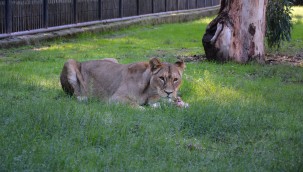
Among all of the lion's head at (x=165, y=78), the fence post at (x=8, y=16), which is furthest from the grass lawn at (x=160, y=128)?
the fence post at (x=8, y=16)

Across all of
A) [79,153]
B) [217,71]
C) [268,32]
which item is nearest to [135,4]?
[268,32]

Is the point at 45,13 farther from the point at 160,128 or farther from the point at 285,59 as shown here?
the point at 160,128

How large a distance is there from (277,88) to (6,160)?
23.4 ft

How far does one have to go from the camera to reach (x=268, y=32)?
1880 cm

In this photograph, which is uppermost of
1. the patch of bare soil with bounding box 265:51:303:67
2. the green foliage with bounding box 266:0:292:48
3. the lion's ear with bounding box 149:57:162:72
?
the green foliage with bounding box 266:0:292:48

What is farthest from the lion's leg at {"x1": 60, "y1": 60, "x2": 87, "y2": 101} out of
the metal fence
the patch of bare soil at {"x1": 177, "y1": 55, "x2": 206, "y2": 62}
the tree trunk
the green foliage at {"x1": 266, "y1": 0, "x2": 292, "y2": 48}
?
the green foliage at {"x1": 266, "y1": 0, "x2": 292, "y2": 48}

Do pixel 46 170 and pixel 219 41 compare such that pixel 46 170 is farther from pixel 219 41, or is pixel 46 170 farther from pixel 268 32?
pixel 268 32

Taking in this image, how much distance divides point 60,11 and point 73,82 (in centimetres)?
1075

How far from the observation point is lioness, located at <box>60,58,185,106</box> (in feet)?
31.9

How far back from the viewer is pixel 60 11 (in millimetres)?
20984

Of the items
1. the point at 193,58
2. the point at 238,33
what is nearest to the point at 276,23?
the point at 193,58

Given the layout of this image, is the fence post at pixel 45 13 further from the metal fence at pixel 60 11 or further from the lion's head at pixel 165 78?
the lion's head at pixel 165 78

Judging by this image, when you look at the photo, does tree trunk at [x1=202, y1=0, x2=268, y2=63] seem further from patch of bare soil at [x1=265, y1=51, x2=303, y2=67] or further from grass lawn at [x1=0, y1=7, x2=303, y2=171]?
grass lawn at [x1=0, y1=7, x2=303, y2=171]

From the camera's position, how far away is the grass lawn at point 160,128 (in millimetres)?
6766
